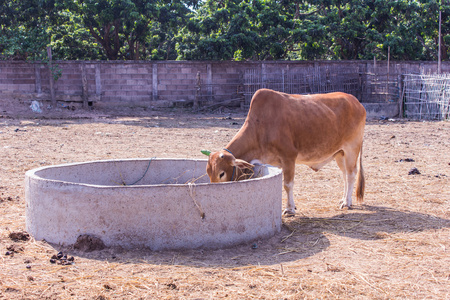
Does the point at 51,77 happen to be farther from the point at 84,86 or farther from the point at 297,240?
the point at 297,240

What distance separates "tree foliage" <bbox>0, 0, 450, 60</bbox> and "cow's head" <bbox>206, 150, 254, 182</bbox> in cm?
1604

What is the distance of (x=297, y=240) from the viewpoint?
5098mm

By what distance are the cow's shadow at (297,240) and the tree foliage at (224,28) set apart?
16095mm

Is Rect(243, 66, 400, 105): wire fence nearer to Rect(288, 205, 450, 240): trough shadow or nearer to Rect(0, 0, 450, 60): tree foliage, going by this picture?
Rect(0, 0, 450, 60): tree foliage

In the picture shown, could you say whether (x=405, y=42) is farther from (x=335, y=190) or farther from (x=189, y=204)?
(x=189, y=204)

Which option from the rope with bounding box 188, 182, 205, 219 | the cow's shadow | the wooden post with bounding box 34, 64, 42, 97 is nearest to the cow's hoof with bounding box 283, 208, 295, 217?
the cow's shadow

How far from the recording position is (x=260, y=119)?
6.30 meters

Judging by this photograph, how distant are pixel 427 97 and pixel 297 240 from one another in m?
15.5

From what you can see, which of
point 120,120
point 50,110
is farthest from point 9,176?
point 50,110

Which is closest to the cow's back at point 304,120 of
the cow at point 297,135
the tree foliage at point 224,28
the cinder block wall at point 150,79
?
the cow at point 297,135

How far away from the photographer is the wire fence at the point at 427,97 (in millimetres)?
17766

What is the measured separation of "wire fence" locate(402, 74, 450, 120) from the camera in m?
17.8

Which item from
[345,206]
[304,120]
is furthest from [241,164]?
[345,206]

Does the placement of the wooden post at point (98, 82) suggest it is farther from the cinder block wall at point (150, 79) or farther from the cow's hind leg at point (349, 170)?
the cow's hind leg at point (349, 170)
